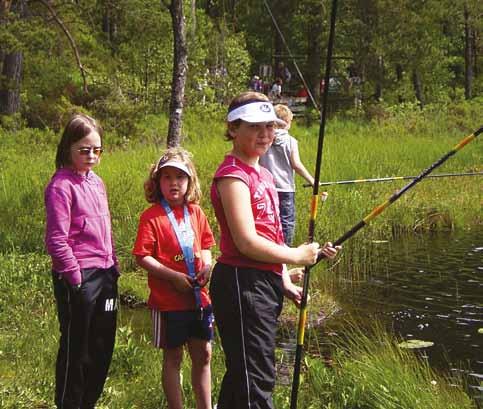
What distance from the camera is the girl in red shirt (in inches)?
149

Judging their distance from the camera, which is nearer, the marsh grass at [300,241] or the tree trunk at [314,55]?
the marsh grass at [300,241]

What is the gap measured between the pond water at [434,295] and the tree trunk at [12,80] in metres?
8.86

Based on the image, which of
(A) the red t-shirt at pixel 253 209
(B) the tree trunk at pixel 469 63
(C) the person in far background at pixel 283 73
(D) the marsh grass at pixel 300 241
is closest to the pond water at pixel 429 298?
(D) the marsh grass at pixel 300 241

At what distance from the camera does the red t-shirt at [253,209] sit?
3.14m

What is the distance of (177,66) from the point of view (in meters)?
8.26

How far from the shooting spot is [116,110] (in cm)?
1658

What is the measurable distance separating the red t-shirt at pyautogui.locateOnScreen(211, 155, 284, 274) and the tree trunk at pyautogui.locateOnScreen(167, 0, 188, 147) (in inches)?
199

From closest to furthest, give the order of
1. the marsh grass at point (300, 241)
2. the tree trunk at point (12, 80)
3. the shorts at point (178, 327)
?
1. the shorts at point (178, 327)
2. the marsh grass at point (300, 241)
3. the tree trunk at point (12, 80)

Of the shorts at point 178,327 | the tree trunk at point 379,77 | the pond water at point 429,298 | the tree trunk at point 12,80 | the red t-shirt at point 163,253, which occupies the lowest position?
the pond water at point 429,298

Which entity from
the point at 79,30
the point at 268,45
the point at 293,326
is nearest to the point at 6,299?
the point at 293,326

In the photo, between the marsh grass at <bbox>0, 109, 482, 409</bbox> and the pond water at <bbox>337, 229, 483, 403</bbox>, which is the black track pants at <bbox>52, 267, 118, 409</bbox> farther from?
the pond water at <bbox>337, 229, 483, 403</bbox>

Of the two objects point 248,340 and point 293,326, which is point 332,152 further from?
point 248,340

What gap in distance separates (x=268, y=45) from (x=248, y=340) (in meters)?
36.7

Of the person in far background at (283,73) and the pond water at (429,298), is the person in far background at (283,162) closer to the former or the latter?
the pond water at (429,298)
